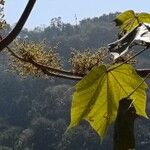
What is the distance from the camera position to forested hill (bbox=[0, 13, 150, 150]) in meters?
27.6

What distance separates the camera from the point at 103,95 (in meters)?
0.51

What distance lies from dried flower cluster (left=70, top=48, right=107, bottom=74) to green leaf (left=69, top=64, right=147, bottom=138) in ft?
0.85

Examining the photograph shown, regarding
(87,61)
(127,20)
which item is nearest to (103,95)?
(127,20)

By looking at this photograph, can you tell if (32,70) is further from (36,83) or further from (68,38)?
(68,38)

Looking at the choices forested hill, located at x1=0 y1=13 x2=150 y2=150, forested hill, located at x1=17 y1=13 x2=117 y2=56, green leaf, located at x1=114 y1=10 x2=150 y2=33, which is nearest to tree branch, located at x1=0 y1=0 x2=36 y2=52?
green leaf, located at x1=114 y1=10 x2=150 y2=33

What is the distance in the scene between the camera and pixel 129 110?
0.39 m

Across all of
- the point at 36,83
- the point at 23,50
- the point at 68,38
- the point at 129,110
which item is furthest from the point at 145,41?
the point at 68,38

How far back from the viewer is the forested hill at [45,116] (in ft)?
90.7

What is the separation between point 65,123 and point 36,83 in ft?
19.5

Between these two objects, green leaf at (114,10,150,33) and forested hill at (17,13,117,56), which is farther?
forested hill at (17,13,117,56)

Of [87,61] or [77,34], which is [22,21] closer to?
[87,61]

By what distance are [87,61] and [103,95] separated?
32 cm

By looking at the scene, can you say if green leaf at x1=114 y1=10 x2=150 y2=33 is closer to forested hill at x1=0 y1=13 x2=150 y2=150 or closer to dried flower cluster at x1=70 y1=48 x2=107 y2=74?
dried flower cluster at x1=70 y1=48 x2=107 y2=74

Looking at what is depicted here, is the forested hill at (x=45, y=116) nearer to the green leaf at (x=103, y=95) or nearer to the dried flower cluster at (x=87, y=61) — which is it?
the dried flower cluster at (x=87, y=61)
